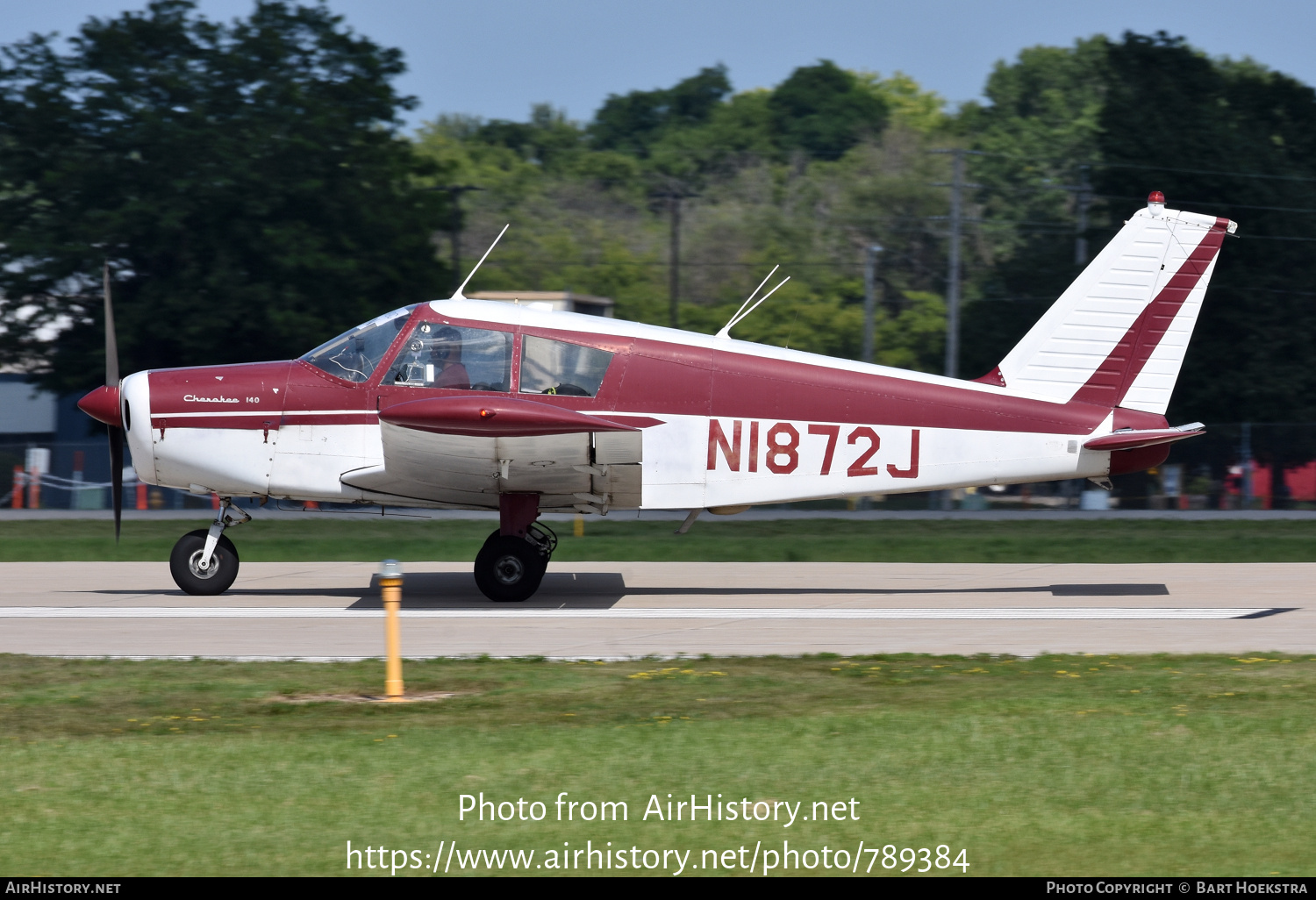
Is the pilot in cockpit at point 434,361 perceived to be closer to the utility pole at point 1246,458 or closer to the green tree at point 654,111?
the utility pole at point 1246,458

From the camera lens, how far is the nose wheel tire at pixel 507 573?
563 inches

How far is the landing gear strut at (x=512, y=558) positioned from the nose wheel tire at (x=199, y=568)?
267 centimetres

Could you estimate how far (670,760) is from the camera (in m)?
7.46

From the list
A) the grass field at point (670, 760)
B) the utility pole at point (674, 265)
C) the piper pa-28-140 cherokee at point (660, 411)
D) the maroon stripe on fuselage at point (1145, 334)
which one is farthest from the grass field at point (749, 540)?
the utility pole at point (674, 265)

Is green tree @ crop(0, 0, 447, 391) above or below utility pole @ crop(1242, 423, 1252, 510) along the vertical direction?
above

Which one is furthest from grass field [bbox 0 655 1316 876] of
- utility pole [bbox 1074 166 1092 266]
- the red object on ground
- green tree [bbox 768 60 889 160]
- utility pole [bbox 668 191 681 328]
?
green tree [bbox 768 60 889 160]

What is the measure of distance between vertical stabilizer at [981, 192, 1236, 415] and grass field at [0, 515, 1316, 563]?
5181 millimetres

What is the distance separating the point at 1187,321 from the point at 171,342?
32416 mm

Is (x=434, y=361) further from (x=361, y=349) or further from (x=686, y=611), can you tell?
(x=686, y=611)

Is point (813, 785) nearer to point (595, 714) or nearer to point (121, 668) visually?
point (595, 714)

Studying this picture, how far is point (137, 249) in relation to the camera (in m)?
41.3

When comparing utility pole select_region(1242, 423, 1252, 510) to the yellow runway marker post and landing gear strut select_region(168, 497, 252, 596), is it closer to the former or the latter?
landing gear strut select_region(168, 497, 252, 596)

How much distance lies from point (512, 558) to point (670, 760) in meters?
7.03

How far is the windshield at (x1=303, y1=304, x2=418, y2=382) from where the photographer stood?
13992 millimetres
